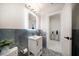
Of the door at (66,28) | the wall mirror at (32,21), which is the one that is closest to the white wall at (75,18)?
the door at (66,28)

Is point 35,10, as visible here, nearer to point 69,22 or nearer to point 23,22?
point 23,22

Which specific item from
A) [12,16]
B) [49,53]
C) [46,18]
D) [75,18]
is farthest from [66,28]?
[12,16]

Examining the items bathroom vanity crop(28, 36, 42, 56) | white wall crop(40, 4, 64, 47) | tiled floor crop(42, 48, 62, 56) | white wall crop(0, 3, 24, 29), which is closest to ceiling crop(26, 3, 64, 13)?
white wall crop(40, 4, 64, 47)

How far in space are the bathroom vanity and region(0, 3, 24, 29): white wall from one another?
248mm

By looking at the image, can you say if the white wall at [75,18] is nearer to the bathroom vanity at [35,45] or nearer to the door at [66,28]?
the door at [66,28]

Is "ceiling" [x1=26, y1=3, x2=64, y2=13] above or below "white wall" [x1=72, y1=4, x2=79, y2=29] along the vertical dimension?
above

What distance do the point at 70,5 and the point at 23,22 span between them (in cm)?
71

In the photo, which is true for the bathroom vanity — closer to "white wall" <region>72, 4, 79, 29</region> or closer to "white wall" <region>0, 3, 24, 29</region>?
"white wall" <region>0, 3, 24, 29</region>

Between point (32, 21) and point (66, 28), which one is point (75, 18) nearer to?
point (66, 28)

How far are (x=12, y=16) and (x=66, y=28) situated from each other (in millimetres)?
802

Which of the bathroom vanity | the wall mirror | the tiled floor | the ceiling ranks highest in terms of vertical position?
the ceiling

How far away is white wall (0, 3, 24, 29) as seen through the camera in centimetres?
147

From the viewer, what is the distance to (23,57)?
144 cm

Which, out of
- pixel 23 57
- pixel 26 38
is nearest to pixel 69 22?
pixel 26 38
